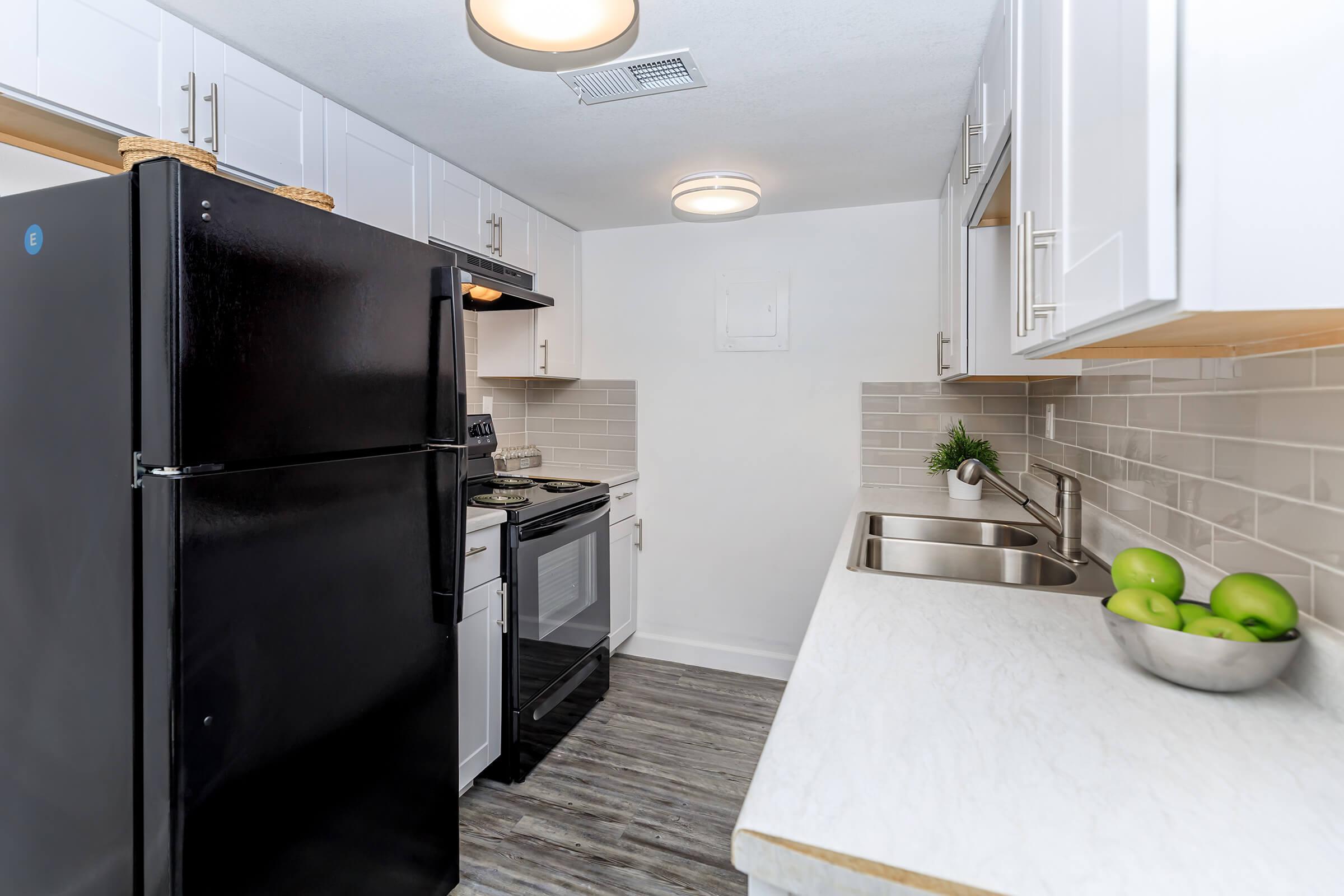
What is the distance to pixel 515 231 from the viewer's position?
2922 mm

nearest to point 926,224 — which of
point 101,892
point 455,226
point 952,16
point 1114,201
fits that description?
point 952,16

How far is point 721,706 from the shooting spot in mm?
2906

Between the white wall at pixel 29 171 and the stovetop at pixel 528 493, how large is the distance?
1.29 meters

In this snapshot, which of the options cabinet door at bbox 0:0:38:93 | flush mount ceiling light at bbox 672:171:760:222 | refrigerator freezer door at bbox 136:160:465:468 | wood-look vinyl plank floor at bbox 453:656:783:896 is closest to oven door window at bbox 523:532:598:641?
wood-look vinyl plank floor at bbox 453:656:783:896

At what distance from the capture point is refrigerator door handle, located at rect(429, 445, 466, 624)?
1604 millimetres

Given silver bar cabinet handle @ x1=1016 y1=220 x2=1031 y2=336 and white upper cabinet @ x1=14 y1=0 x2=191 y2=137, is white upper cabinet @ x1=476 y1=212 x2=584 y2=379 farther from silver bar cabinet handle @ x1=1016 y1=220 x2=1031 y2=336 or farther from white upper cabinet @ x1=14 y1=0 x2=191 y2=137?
silver bar cabinet handle @ x1=1016 y1=220 x2=1031 y2=336

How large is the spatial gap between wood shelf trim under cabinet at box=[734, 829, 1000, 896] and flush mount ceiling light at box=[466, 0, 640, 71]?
1374 mm

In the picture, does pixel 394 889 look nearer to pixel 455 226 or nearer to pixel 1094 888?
pixel 1094 888

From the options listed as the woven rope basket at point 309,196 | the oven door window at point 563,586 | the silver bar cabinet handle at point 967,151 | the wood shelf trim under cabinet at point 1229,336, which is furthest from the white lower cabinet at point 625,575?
the wood shelf trim under cabinet at point 1229,336

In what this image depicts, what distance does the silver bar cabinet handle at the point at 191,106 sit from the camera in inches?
60.8

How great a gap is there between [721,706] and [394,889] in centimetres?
164

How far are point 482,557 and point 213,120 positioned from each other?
4.50 feet

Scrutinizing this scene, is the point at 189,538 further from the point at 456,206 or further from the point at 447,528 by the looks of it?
the point at 456,206

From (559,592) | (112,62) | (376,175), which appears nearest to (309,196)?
(112,62)
